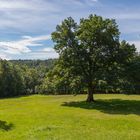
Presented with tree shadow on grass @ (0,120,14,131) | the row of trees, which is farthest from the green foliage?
tree shadow on grass @ (0,120,14,131)

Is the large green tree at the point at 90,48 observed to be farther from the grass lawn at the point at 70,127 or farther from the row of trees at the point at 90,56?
the grass lawn at the point at 70,127

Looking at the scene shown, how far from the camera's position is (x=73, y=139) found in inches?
980

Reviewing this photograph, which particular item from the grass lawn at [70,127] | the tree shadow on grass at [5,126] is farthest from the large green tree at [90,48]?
the tree shadow on grass at [5,126]

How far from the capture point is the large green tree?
55.4 metres

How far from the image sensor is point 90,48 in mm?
56625

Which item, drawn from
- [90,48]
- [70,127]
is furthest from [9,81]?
[70,127]

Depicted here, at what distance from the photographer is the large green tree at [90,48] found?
55438mm

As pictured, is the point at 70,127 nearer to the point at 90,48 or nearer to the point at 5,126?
the point at 5,126

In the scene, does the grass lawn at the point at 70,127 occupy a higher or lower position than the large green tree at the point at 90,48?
lower

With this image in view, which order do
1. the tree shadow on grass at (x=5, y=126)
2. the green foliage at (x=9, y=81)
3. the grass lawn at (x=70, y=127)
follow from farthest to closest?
the green foliage at (x=9, y=81) → the tree shadow on grass at (x=5, y=126) → the grass lawn at (x=70, y=127)

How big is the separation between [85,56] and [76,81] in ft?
16.3

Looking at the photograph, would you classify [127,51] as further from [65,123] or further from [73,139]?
[73,139]

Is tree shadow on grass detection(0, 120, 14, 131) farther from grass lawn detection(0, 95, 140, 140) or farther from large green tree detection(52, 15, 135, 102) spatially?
large green tree detection(52, 15, 135, 102)

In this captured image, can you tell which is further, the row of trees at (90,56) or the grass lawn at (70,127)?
the row of trees at (90,56)
